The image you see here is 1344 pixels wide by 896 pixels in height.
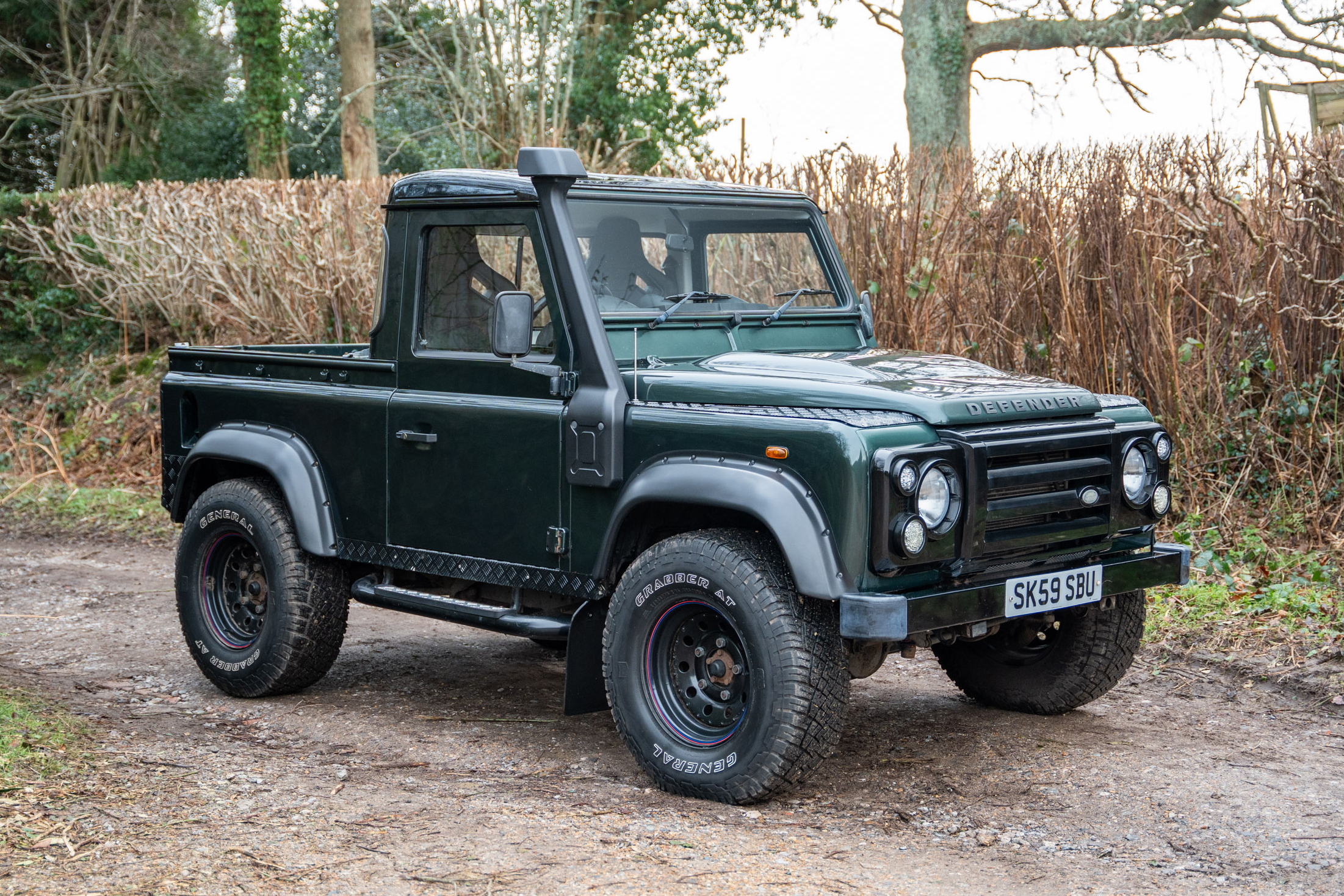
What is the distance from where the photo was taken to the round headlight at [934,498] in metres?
4.22

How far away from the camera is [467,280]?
17.7 ft

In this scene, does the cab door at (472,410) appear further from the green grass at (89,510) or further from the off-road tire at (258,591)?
the green grass at (89,510)

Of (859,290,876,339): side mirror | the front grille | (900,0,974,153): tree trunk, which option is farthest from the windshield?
(900,0,974,153): tree trunk

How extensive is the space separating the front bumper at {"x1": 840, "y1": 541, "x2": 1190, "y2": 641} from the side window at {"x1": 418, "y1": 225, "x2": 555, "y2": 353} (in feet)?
5.99

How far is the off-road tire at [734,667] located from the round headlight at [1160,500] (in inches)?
53.1

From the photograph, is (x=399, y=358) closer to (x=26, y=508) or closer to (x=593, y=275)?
(x=593, y=275)

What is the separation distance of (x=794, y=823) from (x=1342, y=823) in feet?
5.73

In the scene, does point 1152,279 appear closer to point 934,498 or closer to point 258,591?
point 934,498

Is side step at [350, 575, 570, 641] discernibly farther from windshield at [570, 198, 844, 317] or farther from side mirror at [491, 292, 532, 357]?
windshield at [570, 198, 844, 317]

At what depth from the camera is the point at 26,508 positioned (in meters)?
11.4

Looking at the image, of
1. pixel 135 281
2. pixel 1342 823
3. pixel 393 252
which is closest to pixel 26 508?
pixel 135 281

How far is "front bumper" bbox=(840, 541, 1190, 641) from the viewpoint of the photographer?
4.05 metres

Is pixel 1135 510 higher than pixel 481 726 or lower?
higher

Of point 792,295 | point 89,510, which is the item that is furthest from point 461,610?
point 89,510
